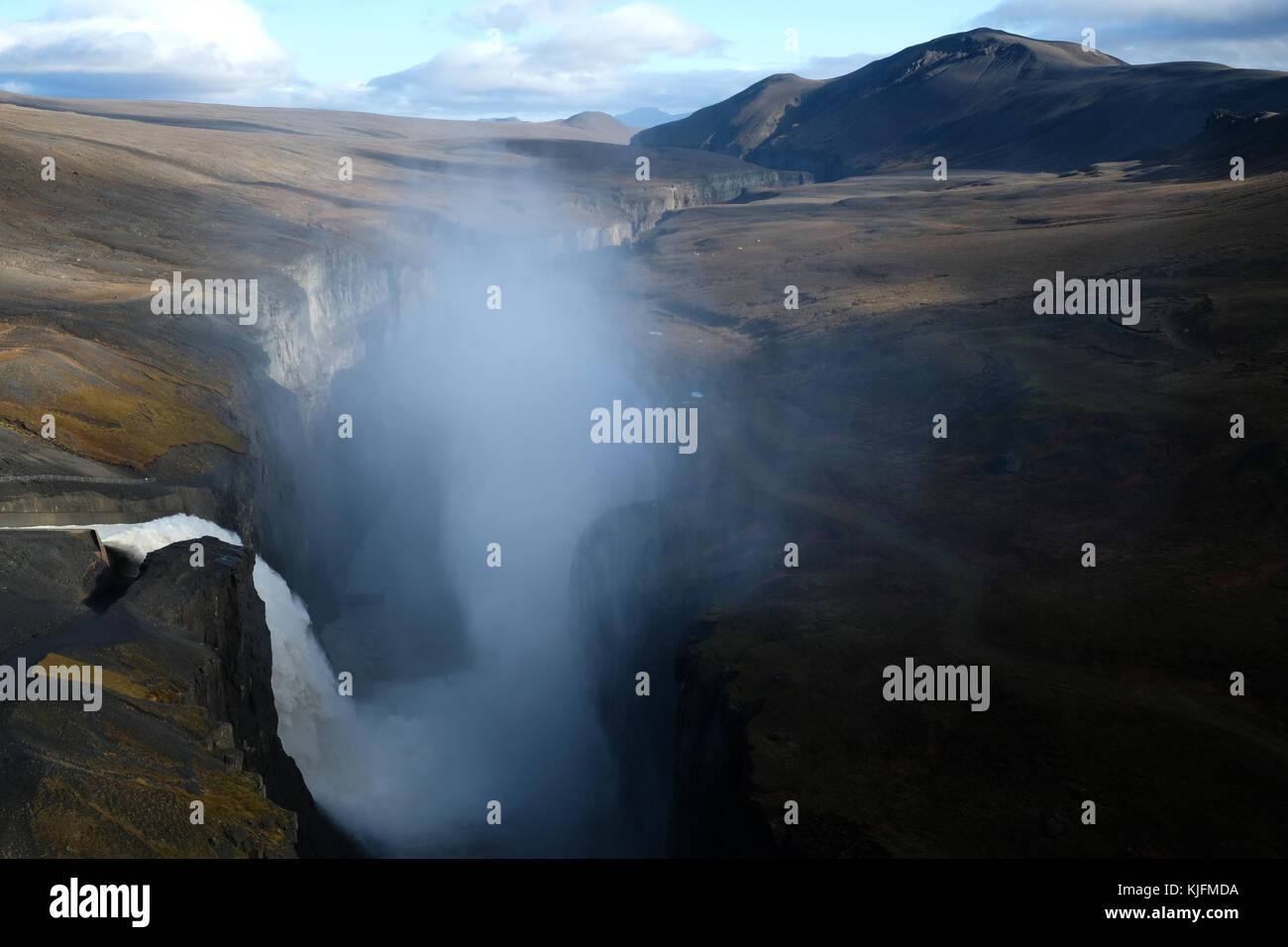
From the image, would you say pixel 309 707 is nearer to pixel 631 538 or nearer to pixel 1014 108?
pixel 631 538

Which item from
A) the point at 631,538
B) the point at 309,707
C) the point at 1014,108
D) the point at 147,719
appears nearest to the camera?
the point at 147,719

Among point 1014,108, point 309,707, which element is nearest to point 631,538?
point 309,707

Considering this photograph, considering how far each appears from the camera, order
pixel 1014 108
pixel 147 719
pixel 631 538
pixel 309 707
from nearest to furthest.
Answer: pixel 147 719, pixel 309 707, pixel 631 538, pixel 1014 108

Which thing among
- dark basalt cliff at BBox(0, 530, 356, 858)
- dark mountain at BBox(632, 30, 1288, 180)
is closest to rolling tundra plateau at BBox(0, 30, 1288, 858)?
dark basalt cliff at BBox(0, 530, 356, 858)

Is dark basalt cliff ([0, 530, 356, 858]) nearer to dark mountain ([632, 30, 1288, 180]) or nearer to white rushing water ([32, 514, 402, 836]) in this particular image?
white rushing water ([32, 514, 402, 836])

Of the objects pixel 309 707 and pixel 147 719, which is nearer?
pixel 147 719

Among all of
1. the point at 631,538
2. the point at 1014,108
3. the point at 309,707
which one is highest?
the point at 1014,108
